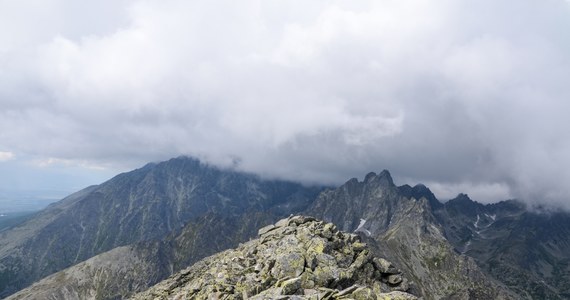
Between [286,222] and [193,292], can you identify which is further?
[286,222]

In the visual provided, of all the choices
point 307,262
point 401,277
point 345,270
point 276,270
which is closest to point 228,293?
point 276,270

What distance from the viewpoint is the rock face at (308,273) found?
3788 cm

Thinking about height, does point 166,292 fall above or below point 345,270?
below

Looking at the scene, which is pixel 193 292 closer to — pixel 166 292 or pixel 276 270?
pixel 276 270

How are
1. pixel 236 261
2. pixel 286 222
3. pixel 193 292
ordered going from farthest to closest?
pixel 286 222 < pixel 236 261 < pixel 193 292

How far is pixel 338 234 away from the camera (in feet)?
227

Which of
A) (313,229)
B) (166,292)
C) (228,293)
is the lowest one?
(166,292)

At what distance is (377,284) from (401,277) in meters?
6.20

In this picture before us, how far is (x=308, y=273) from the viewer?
4594cm

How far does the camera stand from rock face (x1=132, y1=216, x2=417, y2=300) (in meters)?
37.9

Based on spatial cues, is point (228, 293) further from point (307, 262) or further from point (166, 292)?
point (166, 292)

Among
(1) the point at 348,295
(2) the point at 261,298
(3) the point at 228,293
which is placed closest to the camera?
(1) the point at 348,295

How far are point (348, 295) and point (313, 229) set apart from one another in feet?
124

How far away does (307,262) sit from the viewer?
50.1 metres
